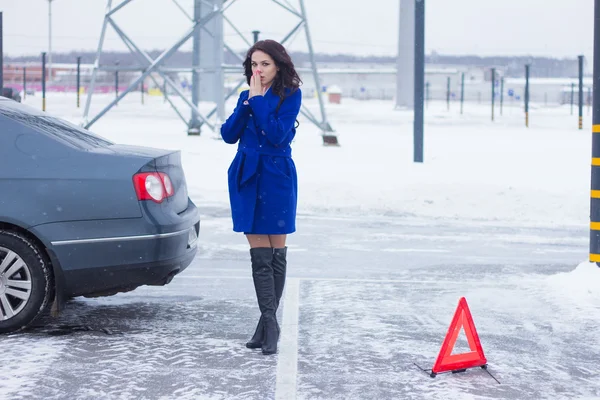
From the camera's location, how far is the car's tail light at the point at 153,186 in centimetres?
592

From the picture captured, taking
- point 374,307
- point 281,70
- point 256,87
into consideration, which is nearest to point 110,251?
point 256,87

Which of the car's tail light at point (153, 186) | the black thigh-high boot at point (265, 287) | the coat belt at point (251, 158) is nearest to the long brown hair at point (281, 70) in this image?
the coat belt at point (251, 158)

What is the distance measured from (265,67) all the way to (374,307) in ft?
7.56

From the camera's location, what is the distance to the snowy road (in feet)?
16.1

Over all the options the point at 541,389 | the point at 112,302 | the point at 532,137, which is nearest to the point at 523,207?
the point at 112,302

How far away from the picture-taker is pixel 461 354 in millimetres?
5203

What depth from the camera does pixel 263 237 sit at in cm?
556

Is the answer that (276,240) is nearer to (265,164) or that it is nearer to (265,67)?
(265,164)

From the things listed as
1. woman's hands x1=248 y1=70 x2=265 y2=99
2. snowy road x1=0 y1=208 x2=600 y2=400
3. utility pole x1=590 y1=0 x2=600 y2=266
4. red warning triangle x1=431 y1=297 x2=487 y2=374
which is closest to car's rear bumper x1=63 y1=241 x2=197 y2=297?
snowy road x1=0 y1=208 x2=600 y2=400

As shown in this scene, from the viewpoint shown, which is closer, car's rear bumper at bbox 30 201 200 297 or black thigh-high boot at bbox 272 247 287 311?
black thigh-high boot at bbox 272 247 287 311

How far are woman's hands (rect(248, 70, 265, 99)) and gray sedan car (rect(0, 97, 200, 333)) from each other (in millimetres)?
1003

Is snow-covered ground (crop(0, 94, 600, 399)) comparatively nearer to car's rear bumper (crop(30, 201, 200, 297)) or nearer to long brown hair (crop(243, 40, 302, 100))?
car's rear bumper (crop(30, 201, 200, 297))

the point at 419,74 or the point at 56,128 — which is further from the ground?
the point at 419,74

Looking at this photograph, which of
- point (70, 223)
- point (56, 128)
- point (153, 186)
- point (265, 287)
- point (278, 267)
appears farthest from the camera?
point (56, 128)
